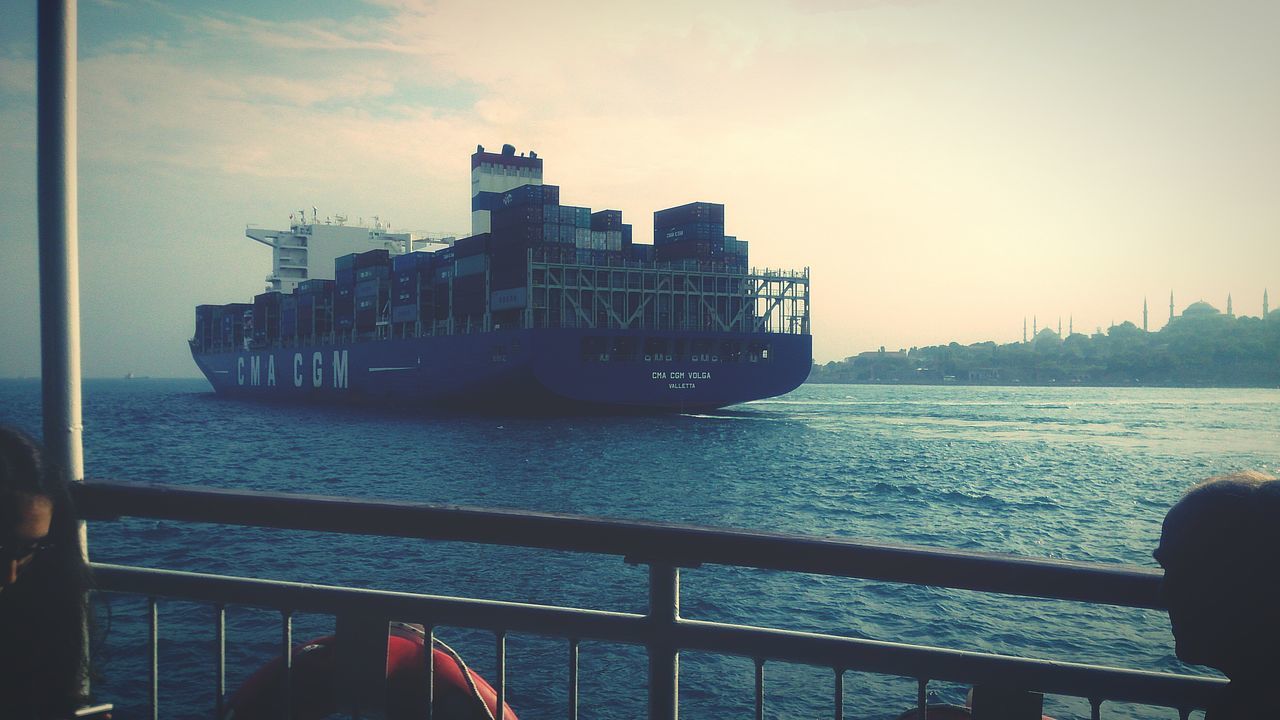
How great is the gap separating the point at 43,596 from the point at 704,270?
39.3 metres

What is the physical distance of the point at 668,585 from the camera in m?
2.03

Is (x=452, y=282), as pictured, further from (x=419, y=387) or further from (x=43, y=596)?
(x=43, y=596)

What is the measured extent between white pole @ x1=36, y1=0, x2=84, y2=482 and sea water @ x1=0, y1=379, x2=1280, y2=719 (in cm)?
67

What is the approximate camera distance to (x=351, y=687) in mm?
2289

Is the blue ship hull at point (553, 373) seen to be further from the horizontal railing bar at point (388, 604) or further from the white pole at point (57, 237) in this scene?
the horizontal railing bar at point (388, 604)

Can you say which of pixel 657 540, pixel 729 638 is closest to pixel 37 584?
pixel 657 540

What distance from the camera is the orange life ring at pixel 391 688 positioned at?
90.2 inches

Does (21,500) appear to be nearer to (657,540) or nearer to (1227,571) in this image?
(657,540)

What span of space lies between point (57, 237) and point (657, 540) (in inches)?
87.4

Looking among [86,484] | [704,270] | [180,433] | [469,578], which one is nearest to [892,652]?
[86,484]

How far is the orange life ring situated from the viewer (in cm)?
229

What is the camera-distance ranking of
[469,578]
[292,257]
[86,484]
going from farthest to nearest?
[292,257] → [469,578] → [86,484]

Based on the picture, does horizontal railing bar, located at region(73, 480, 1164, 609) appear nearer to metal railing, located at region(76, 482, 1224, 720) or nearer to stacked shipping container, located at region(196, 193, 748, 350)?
metal railing, located at region(76, 482, 1224, 720)

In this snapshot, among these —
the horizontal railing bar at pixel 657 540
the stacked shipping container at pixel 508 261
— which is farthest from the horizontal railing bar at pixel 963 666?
the stacked shipping container at pixel 508 261
